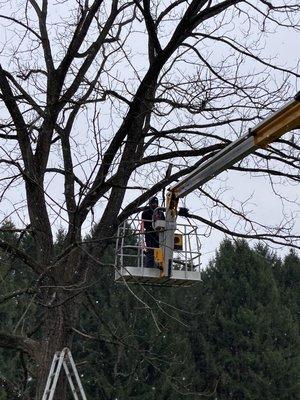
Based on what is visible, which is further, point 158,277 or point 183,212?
point 183,212

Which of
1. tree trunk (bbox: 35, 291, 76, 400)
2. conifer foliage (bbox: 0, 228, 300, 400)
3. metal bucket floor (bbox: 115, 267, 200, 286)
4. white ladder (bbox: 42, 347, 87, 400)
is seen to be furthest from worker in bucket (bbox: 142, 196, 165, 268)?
conifer foliage (bbox: 0, 228, 300, 400)

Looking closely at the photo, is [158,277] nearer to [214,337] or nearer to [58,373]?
[58,373]

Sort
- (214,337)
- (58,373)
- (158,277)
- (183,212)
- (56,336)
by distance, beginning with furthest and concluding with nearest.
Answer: (214,337) → (183,212) → (158,277) → (56,336) → (58,373)

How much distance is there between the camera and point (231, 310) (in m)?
37.8

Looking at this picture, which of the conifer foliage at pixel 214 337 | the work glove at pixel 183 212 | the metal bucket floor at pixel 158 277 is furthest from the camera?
the conifer foliage at pixel 214 337

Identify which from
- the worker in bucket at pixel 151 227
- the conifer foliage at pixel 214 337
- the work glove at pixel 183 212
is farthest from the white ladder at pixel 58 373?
the conifer foliage at pixel 214 337

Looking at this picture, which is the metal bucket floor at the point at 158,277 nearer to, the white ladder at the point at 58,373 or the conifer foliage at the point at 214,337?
the white ladder at the point at 58,373

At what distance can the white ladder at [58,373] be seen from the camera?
31.1 ft

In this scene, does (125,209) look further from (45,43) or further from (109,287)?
(109,287)

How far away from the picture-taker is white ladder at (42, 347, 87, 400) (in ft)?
31.1

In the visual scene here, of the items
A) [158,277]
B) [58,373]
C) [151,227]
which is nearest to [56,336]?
[58,373]

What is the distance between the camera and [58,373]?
9.55 metres

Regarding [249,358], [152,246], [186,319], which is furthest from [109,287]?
[152,246]

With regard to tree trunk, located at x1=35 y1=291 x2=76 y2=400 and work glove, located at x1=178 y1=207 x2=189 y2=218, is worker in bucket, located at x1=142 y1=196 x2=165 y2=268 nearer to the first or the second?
work glove, located at x1=178 y1=207 x2=189 y2=218
